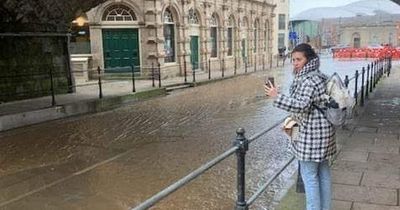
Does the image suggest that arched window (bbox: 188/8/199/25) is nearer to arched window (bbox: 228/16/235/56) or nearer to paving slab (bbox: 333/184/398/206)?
arched window (bbox: 228/16/235/56)

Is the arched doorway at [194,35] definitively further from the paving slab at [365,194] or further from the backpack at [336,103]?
the backpack at [336,103]

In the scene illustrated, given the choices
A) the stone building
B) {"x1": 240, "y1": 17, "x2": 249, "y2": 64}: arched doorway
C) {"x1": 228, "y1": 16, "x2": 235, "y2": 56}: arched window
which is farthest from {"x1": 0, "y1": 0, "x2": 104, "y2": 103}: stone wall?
{"x1": 240, "y1": 17, "x2": 249, "y2": 64}: arched doorway

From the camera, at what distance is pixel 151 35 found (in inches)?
966

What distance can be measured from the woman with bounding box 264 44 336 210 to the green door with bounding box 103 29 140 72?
20.8 metres

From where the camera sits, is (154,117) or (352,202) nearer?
(352,202)

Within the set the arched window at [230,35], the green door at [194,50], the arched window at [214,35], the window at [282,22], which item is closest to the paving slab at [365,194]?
the green door at [194,50]

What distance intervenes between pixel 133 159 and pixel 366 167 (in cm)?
388

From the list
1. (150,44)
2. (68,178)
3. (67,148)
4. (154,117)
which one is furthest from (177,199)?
(150,44)

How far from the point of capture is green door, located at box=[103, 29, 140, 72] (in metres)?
24.5

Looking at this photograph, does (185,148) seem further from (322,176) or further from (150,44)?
(150,44)

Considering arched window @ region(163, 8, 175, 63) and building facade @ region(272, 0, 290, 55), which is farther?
building facade @ region(272, 0, 290, 55)

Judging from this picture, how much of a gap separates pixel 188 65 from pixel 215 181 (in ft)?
70.1

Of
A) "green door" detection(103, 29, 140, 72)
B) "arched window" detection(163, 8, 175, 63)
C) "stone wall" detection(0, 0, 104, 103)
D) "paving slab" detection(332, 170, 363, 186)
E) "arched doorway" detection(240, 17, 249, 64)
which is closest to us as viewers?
"paving slab" detection(332, 170, 363, 186)

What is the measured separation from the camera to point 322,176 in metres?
4.40
